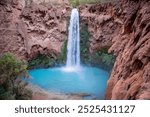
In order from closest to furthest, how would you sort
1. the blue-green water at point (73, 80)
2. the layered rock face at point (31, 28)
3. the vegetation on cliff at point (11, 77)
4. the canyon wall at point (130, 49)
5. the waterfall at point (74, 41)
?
the canyon wall at point (130, 49), the vegetation on cliff at point (11, 77), the blue-green water at point (73, 80), the layered rock face at point (31, 28), the waterfall at point (74, 41)

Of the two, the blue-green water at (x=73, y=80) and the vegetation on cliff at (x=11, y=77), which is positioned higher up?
the vegetation on cliff at (x=11, y=77)

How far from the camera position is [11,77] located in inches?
477

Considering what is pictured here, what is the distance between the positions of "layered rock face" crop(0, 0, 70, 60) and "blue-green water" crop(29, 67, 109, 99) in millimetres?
2107

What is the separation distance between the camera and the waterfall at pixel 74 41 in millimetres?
24969

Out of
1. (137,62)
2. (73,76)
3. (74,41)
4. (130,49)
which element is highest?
(130,49)

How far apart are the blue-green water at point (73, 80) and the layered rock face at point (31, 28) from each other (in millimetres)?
2107

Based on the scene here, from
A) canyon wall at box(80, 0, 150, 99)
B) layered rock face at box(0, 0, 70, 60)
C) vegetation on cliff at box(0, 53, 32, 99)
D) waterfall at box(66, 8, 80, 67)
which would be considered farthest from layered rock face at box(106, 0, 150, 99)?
waterfall at box(66, 8, 80, 67)

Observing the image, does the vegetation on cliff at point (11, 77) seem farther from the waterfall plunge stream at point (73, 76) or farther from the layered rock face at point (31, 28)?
the layered rock face at point (31, 28)

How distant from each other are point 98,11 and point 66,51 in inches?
188

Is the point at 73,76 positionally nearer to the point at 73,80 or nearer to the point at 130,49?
the point at 73,80

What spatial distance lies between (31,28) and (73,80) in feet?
21.3

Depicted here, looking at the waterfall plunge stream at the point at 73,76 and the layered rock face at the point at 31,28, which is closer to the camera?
the waterfall plunge stream at the point at 73,76

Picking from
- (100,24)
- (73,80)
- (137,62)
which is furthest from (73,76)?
(137,62)

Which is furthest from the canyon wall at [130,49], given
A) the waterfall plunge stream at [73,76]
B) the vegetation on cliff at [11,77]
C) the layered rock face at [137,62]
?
the vegetation on cliff at [11,77]
